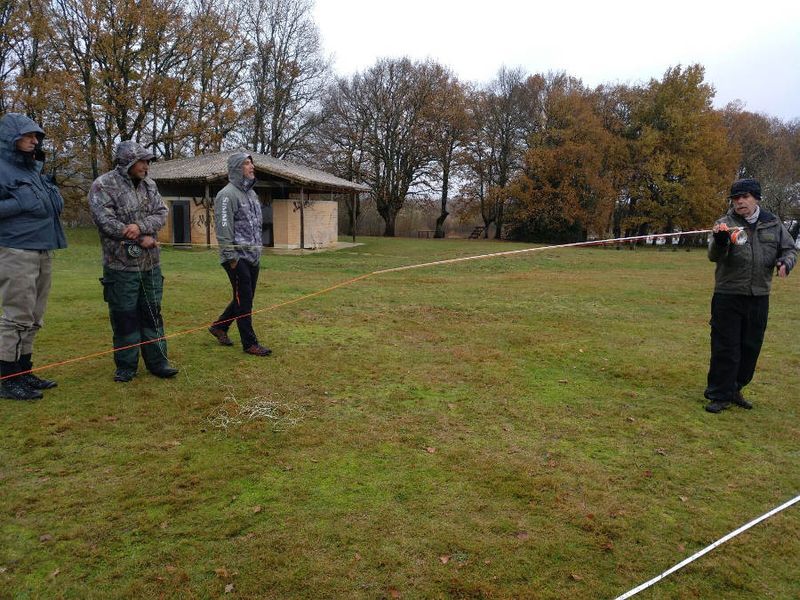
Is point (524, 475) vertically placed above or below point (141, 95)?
below

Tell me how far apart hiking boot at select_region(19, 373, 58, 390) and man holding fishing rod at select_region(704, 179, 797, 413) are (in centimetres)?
538

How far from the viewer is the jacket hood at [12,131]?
4.20 m

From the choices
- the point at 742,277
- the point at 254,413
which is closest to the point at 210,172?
the point at 254,413

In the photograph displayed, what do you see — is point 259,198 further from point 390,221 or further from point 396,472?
point 390,221

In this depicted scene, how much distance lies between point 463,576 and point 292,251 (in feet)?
64.1

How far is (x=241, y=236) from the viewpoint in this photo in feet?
19.0

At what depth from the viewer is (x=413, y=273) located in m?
15.2

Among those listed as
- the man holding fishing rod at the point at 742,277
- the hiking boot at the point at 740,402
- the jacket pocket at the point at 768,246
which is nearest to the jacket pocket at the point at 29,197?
the man holding fishing rod at the point at 742,277

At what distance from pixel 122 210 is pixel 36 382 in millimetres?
1538

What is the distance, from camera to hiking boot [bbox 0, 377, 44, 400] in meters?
4.40

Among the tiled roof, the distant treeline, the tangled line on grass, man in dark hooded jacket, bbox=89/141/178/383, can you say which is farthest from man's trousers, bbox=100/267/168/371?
the distant treeline

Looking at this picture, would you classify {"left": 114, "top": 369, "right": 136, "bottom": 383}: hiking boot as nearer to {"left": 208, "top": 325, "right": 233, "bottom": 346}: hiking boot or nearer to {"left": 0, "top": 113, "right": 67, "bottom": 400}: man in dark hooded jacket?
{"left": 0, "top": 113, "right": 67, "bottom": 400}: man in dark hooded jacket

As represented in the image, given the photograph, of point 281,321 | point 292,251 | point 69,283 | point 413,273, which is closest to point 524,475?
point 281,321

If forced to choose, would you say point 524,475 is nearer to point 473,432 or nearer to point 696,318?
point 473,432
